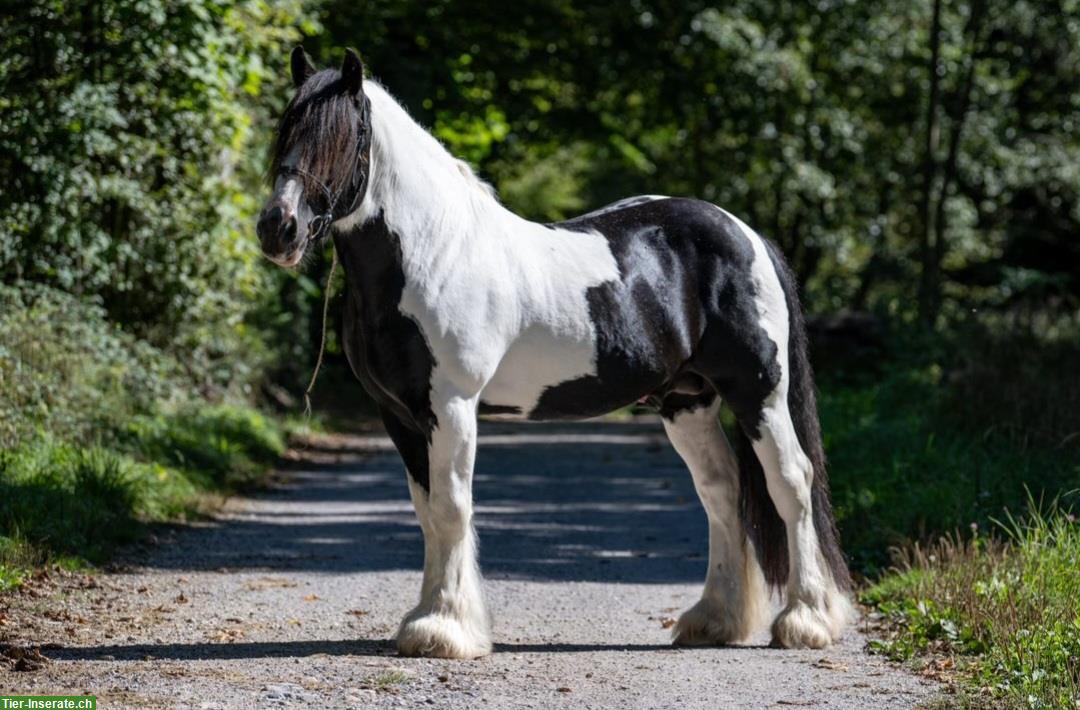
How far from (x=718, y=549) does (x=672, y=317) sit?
1156 mm

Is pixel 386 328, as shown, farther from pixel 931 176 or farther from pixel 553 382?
pixel 931 176

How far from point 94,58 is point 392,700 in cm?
760

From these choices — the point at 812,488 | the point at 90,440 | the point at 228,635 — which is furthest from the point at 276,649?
the point at 90,440

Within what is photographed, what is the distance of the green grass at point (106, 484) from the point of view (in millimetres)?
7316

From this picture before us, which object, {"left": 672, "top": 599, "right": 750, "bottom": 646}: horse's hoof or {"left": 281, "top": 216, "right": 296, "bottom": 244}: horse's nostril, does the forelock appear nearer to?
{"left": 281, "top": 216, "right": 296, "bottom": 244}: horse's nostril

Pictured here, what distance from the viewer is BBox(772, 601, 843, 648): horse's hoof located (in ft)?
20.0

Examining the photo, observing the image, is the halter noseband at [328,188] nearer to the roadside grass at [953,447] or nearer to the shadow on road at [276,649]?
the shadow on road at [276,649]

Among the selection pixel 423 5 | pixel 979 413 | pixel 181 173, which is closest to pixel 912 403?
pixel 979 413

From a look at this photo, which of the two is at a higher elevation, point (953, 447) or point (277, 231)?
Result: point (277, 231)

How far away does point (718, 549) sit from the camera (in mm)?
6418

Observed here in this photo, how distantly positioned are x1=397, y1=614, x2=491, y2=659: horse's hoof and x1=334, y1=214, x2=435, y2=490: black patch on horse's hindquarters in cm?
75

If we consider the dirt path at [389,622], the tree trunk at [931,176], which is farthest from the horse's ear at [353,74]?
the tree trunk at [931,176]

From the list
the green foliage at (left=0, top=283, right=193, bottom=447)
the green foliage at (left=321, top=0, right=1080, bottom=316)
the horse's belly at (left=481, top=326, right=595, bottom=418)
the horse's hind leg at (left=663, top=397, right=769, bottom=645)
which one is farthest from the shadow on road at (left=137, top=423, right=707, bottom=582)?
the green foliage at (left=321, top=0, right=1080, bottom=316)

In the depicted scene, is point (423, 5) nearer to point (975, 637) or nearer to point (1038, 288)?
point (1038, 288)
